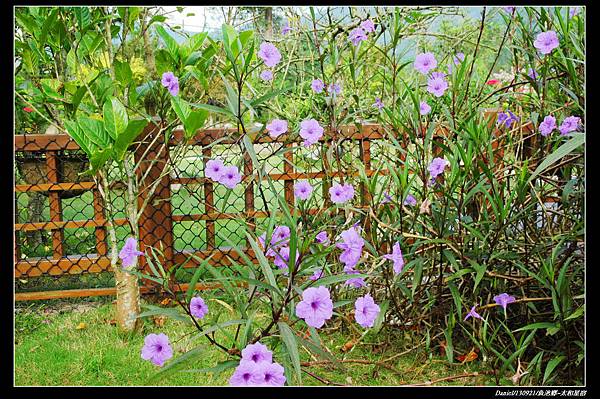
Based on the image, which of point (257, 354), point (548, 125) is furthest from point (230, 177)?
point (548, 125)

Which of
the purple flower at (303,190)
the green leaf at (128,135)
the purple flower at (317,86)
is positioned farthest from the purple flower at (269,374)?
the purple flower at (317,86)

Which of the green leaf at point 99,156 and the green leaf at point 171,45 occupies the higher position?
the green leaf at point 171,45

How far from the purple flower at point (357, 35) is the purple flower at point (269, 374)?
123 cm

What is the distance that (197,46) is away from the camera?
2248 mm

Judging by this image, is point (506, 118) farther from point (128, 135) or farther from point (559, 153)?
point (128, 135)

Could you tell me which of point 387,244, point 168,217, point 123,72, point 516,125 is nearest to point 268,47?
point 123,72

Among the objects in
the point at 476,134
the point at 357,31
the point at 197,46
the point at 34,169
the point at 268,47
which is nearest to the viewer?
the point at 476,134

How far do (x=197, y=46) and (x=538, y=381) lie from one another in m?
1.59

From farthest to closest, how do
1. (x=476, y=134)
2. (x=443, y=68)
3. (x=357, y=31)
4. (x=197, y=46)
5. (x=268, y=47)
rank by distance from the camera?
(x=443, y=68)
(x=197, y=46)
(x=357, y=31)
(x=268, y=47)
(x=476, y=134)

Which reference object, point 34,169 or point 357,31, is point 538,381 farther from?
point 34,169

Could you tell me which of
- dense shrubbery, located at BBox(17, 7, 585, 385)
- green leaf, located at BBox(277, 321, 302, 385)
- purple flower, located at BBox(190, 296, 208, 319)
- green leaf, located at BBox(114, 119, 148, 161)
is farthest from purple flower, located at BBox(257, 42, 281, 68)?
green leaf, located at BBox(277, 321, 302, 385)

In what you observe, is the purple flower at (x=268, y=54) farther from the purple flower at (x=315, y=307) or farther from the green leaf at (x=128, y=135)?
the purple flower at (x=315, y=307)

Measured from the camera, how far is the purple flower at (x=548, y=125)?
183 cm

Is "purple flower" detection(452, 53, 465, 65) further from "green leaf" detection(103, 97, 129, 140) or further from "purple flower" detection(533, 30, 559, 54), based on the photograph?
"green leaf" detection(103, 97, 129, 140)
